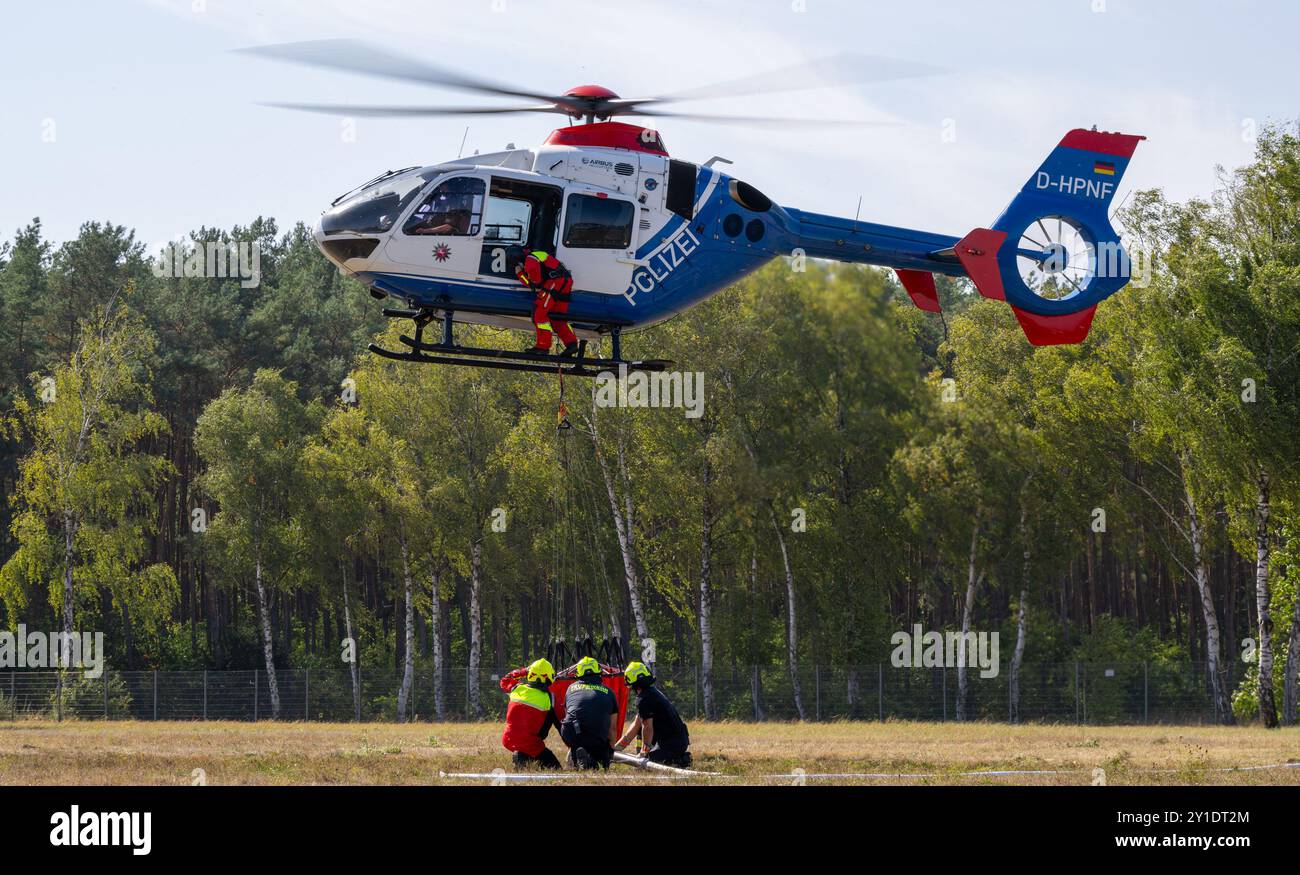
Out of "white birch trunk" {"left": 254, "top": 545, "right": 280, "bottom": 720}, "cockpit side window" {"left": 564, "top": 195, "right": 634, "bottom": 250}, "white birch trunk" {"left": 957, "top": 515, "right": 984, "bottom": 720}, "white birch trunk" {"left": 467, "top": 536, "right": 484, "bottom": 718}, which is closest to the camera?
"cockpit side window" {"left": 564, "top": 195, "right": 634, "bottom": 250}

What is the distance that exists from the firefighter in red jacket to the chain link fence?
869 inches

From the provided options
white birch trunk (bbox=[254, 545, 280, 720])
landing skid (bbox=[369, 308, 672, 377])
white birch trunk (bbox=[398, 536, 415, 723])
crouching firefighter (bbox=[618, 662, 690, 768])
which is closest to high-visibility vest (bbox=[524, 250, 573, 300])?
landing skid (bbox=[369, 308, 672, 377])

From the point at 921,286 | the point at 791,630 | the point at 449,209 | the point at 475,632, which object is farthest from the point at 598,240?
the point at 475,632

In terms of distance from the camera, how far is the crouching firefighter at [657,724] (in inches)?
744

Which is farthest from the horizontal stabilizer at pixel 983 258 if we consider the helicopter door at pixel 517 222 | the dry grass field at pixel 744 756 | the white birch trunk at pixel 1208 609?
the white birch trunk at pixel 1208 609

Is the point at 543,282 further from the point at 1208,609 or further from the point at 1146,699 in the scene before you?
the point at 1208,609

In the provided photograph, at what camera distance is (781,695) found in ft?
140

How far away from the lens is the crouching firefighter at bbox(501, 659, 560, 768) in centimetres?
1806

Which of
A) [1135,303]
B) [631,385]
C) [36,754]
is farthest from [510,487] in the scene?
[36,754]

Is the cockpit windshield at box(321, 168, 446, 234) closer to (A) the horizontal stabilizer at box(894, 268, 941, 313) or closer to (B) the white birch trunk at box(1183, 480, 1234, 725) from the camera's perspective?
(A) the horizontal stabilizer at box(894, 268, 941, 313)

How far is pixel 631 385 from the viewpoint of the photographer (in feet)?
136

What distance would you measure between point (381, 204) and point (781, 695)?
26027 millimetres

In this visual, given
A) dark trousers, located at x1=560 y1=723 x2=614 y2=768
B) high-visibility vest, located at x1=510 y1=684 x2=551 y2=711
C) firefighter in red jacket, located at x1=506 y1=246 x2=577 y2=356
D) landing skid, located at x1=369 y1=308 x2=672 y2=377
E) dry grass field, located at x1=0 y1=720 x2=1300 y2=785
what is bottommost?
dry grass field, located at x1=0 y1=720 x2=1300 y2=785

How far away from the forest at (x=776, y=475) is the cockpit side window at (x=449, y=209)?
11.0m
